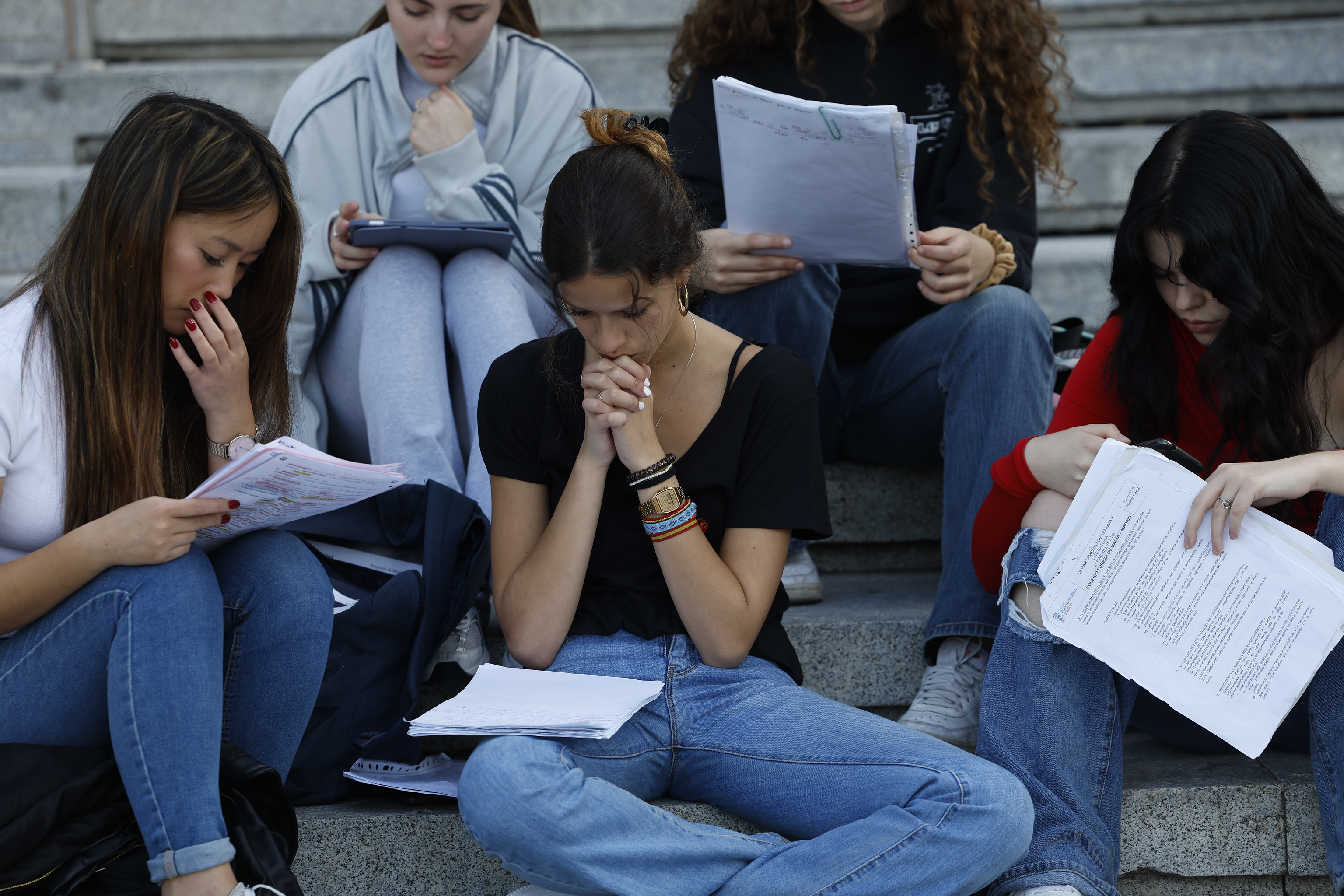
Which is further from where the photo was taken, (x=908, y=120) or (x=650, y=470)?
(x=908, y=120)

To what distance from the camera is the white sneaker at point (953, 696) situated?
2.15 meters

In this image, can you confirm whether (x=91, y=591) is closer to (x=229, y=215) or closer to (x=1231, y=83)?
(x=229, y=215)

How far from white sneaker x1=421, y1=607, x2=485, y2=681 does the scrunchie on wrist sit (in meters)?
1.21

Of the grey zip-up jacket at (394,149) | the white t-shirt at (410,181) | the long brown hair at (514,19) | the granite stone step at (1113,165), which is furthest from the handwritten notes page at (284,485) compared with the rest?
the granite stone step at (1113,165)

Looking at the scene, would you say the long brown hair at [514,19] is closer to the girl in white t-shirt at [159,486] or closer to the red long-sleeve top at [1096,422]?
the girl in white t-shirt at [159,486]

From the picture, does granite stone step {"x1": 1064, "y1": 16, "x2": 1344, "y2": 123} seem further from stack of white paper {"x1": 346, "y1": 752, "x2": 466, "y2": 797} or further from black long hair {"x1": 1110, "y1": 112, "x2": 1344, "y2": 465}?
stack of white paper {"x1": 346, "y1": 752, "x2": 466, "y2": 797}

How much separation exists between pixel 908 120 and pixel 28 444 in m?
1.88

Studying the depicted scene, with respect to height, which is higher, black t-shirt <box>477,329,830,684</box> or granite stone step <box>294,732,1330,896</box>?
black t-shirt <box>477,329,830,684</box>

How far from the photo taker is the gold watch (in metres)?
1.84

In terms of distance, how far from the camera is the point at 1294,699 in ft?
5.57

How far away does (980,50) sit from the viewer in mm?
2637

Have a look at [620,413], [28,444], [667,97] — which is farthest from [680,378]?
[667,97]

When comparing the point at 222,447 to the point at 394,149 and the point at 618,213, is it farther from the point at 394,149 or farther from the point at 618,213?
the point at 394,149

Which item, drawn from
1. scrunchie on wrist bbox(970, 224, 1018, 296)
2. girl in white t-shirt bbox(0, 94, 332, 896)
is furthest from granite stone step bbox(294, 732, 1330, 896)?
scrunchie on wrist bbox(970, 224, 1018, 296)
